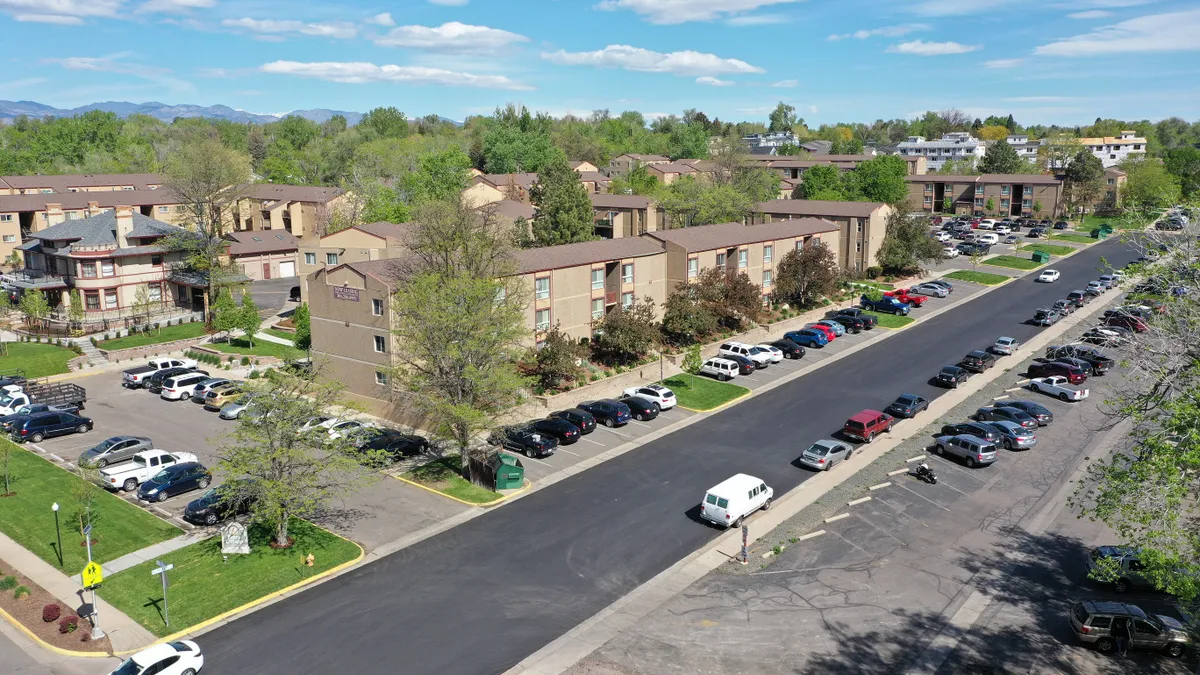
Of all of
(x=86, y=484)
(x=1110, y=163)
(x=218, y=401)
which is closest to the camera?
(x=86, y=484)

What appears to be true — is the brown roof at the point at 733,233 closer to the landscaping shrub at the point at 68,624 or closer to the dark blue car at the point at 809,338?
the dark blue car at the point at 809,338

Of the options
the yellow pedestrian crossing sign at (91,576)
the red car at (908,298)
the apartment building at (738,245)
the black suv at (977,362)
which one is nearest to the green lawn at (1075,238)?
the red car at (908,298)

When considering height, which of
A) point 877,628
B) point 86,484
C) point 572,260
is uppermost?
point 572,260

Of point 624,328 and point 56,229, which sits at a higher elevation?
point 56,229

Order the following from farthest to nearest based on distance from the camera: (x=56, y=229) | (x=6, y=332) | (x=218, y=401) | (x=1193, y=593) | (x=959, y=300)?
(x=959, y=300)
(x=56, y=229)
(x=6, y=332)
(x=218, y=401)
(x=1193, y=593)

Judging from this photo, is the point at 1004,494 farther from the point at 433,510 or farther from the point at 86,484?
the point at 86,484

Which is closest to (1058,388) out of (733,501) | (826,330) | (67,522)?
(826,330)

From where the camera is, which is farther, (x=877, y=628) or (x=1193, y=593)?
(x=877, y=628)

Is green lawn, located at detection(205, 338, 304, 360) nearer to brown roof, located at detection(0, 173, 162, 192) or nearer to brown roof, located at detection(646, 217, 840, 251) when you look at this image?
brown roof, located at detection(646, 217, 840, 251)

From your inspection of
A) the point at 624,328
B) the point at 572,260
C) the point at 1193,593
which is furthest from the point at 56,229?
the point at 1193,593
